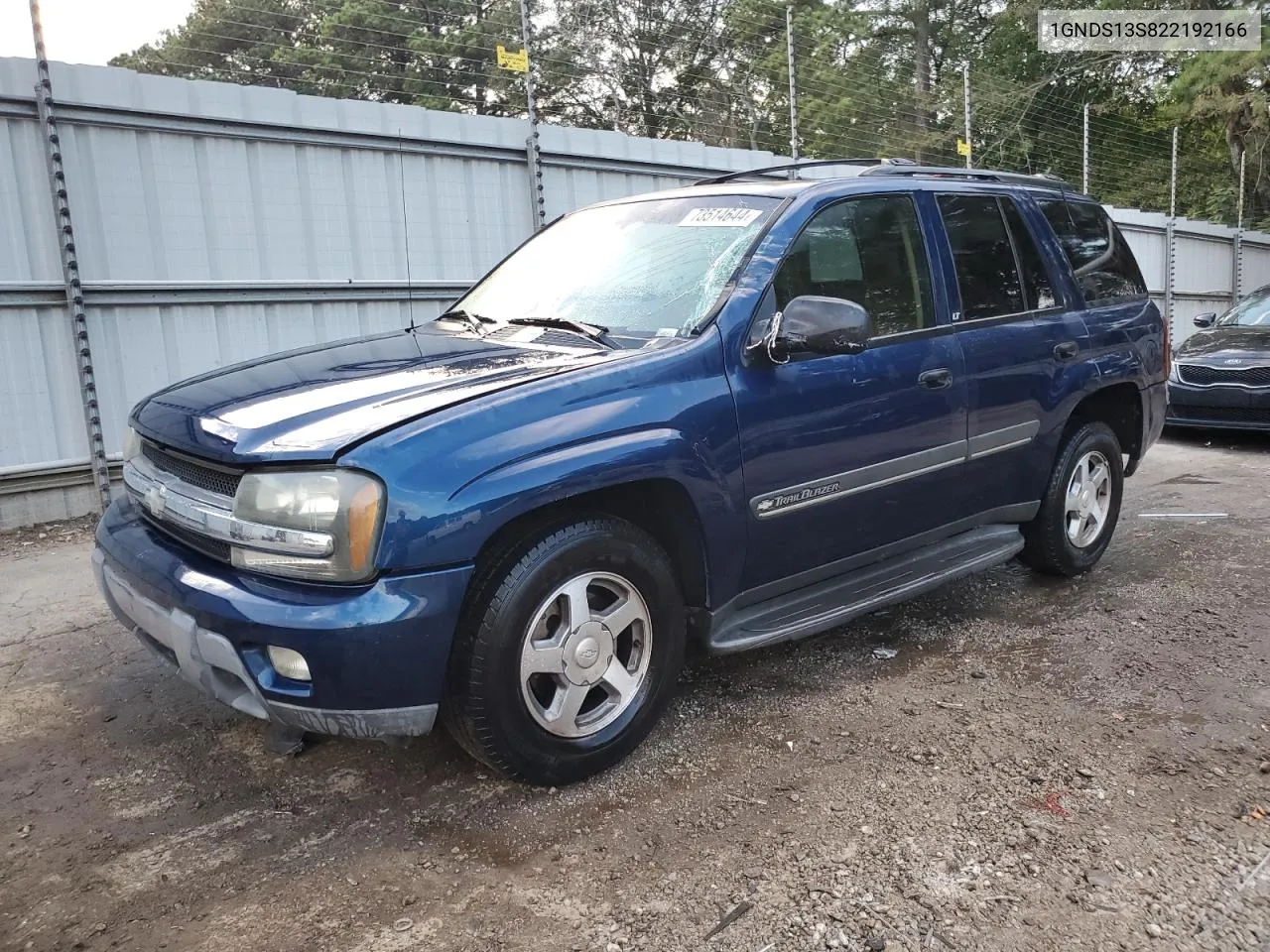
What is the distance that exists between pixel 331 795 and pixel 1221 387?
8.14m

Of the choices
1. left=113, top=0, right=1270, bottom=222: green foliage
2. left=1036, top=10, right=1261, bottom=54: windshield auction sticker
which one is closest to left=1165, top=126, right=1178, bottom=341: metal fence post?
left=113, top=0, right=1270, bottom=222: green foliage

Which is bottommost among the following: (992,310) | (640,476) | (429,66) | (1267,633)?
(1267,633)

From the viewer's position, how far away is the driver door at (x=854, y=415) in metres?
3.08

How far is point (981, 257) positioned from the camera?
4031mm

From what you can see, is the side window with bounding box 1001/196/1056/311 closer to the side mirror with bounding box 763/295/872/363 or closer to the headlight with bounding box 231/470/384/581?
the side mirror with bounding box 763/295/872/363

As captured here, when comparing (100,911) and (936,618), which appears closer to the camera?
(100,911)

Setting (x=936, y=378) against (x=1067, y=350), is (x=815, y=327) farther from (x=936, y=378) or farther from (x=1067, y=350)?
(x=1067, y=350)

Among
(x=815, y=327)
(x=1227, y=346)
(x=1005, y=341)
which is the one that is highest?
(x=815, y=327)

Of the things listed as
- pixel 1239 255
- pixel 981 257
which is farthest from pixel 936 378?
pixel 1239 255

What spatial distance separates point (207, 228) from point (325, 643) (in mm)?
5062

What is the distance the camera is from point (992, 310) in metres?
3.99

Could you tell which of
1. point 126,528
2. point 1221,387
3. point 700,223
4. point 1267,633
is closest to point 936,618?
point 1267,633

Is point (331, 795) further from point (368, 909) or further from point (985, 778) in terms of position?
point (985, 778)

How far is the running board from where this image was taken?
3.09 metres
